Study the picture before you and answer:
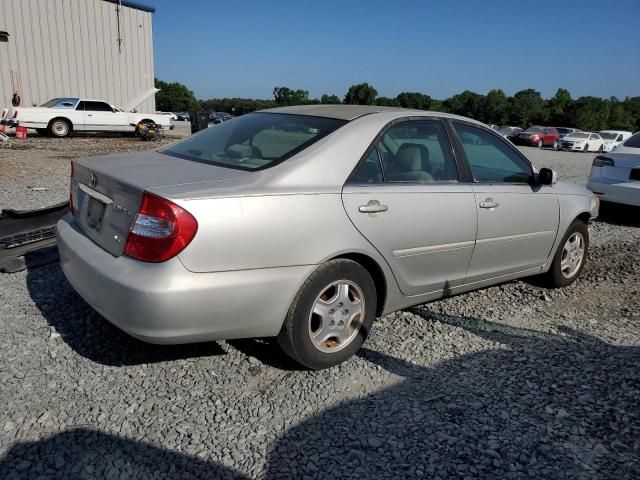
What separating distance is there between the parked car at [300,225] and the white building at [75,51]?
25.4 meters

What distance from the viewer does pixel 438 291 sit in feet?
12.4

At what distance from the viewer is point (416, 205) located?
343 cm

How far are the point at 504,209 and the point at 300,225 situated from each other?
6.27ft

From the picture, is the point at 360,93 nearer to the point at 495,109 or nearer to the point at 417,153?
the point at 495,109

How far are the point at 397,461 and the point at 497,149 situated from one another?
281 cm

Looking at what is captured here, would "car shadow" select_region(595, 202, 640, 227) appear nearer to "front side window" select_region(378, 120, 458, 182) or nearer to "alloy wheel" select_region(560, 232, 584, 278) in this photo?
"alloy wheel" select_region(560, 232, 584, 278)

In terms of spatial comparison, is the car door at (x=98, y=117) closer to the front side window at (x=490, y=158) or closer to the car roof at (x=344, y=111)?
the car roof at (x=344, y=111)

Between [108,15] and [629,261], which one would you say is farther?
[108,15]

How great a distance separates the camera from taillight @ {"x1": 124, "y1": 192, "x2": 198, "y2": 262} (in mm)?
2580

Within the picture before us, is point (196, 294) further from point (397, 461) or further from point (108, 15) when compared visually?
point (108, 15)

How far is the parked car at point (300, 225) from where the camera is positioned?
8.66ft

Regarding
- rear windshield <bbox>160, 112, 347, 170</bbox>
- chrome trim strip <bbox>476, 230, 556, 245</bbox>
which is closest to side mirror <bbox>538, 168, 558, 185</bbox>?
chrome trim strip <bbox>476, 230, 556, 245</bbox>

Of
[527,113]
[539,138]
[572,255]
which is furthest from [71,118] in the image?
[527,113]

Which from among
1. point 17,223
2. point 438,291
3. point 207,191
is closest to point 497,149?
point 438,291
